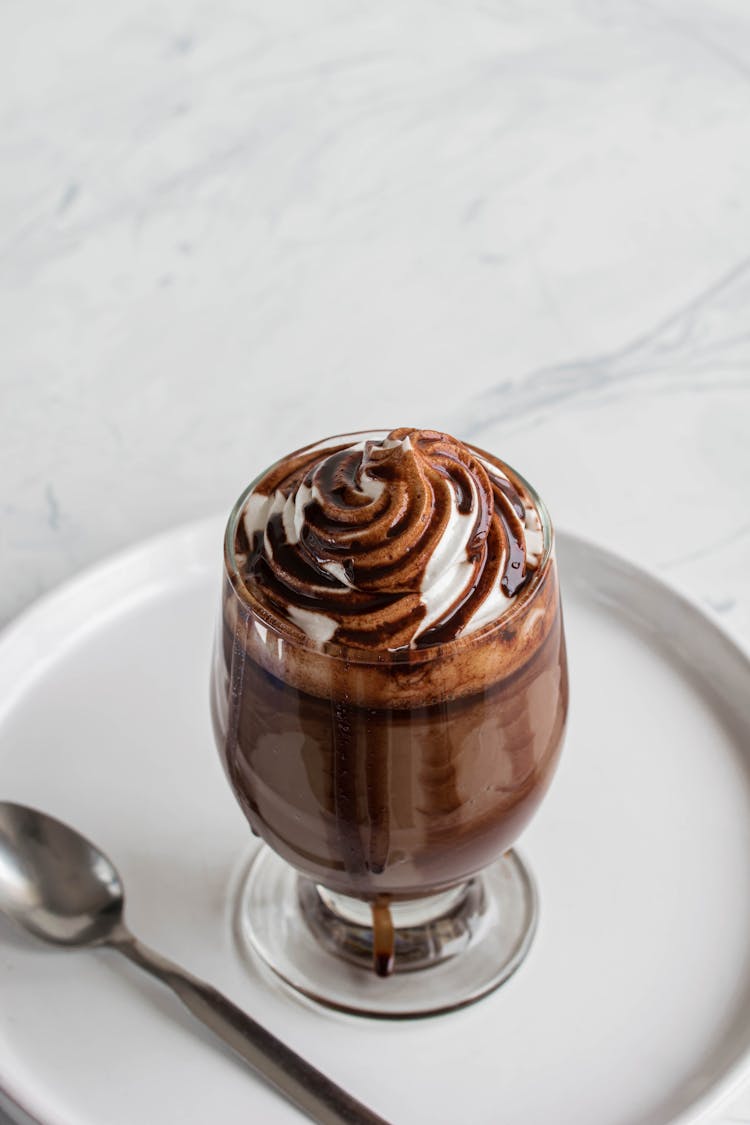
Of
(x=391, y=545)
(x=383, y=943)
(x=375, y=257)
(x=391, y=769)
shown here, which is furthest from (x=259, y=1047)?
(x=375, y=257)

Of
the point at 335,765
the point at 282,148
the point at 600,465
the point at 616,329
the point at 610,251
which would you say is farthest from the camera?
the point at 282,148

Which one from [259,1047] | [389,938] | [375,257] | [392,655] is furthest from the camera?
[375,257]

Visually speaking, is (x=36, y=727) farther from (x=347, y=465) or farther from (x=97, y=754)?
(x=347, y=465)

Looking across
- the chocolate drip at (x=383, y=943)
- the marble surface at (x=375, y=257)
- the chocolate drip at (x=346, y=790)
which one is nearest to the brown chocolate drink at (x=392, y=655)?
the chocolate drip at (x=346, y=790)

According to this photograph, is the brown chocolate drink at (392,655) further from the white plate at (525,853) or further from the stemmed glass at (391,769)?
the white plate at (525,853)

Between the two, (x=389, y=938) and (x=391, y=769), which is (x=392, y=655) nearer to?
(x=391, y=769)

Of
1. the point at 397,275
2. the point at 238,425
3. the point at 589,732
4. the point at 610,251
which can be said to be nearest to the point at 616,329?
the point at 610,251
